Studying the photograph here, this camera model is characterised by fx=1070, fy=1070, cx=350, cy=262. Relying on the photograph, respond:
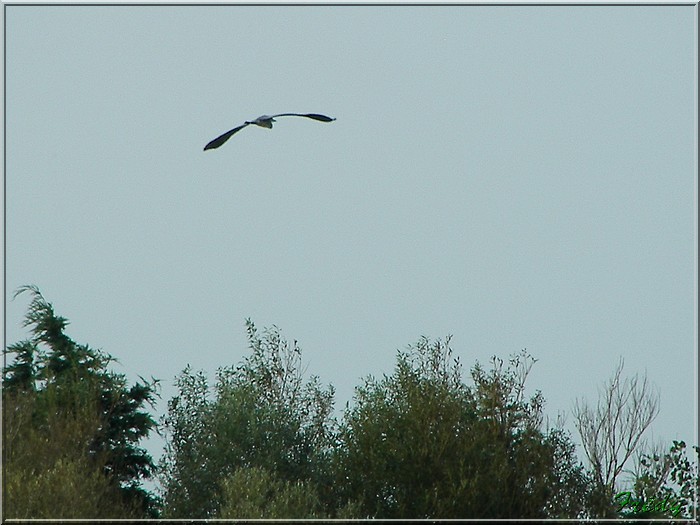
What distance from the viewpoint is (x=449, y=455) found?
15.5m

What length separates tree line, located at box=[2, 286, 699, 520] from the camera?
1483 centimetres

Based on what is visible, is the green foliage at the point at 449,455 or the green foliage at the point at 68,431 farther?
the green foliage at the point at 449,455

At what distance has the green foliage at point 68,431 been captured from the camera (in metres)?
13.2

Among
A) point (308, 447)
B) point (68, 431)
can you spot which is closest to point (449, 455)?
point (308, 447)

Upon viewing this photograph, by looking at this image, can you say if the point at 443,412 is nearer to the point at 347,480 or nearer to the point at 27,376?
the point at 347,480

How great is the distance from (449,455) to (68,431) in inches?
217

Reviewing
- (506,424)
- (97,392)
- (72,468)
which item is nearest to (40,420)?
(97,392)

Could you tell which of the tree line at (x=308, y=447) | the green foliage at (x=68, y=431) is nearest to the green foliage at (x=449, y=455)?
the tree line at (x=308, y=447)

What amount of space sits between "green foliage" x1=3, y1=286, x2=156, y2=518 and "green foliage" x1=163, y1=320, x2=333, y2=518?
0.59m

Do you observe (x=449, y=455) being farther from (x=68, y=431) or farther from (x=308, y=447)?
(x=68, y=431)

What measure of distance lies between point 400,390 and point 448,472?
1.92 metres

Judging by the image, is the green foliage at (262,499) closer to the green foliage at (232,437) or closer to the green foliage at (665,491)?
the green foliage at (232,437)

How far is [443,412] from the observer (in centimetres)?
1602

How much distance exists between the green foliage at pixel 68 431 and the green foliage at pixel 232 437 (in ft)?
1.95
